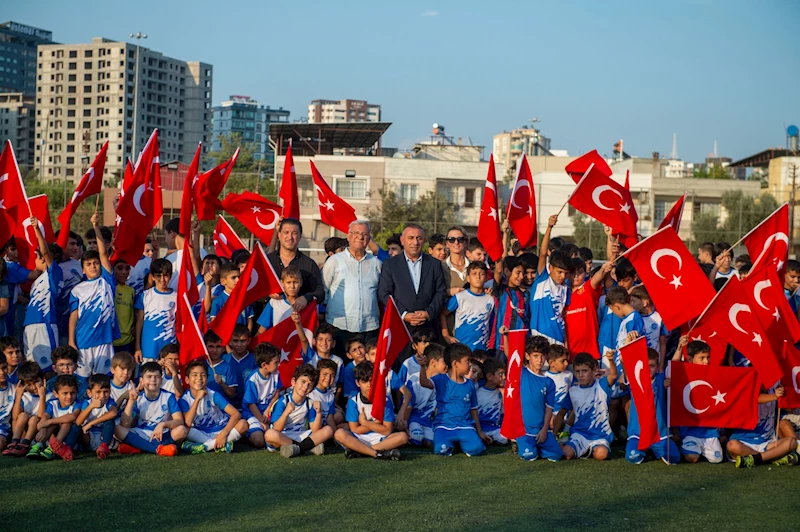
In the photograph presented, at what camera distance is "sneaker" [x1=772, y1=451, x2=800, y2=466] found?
29.5ft

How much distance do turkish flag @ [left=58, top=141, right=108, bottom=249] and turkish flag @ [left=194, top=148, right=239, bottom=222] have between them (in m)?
1.10

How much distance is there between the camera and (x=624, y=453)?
30.8 ft

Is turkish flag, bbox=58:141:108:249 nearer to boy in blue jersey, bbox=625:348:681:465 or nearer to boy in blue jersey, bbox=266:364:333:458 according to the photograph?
boy in blue jersey, bbox=266:364:333:458

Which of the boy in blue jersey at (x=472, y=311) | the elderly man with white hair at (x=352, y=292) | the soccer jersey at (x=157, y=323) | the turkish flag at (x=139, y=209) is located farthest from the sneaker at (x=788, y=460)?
the turkish flag at (x=139, y=209)

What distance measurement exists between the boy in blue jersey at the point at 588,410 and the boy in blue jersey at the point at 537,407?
0.17 m

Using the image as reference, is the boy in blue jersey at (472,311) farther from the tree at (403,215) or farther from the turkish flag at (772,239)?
the tree at (403,215)

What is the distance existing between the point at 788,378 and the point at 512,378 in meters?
2.51

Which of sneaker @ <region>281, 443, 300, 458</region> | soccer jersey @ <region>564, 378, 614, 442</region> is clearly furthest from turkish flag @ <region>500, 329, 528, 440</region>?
sneaker @ <region>281, 443, 300, 458</region>

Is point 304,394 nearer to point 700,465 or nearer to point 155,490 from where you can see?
point 155,490

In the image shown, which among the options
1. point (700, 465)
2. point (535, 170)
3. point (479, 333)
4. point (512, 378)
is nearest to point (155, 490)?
point (512, 378)

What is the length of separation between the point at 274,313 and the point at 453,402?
2102 millimetres

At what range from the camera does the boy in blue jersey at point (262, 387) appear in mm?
9438

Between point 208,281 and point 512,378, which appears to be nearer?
point 512,378

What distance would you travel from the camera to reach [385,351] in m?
9.01
